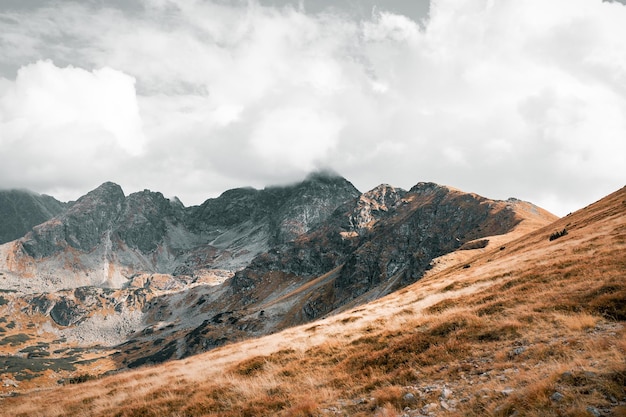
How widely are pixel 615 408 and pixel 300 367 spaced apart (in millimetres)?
12853

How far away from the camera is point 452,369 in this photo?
42.8 ft

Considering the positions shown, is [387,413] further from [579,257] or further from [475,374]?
[579,257]

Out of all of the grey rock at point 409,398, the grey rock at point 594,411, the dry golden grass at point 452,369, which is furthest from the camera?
the grey rock at point 409,398

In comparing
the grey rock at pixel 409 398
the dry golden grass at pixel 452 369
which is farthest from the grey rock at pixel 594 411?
the grey rock at pixel 409 398

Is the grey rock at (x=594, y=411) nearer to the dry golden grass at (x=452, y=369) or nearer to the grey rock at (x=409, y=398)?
the dry golden grass at (x=452, y=369)

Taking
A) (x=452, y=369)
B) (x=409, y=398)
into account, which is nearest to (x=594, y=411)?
(x=409, y=398)

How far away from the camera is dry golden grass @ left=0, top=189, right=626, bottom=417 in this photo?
9.98 meters

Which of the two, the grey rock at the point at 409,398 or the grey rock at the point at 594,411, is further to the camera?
the grey rock at the point at 409,398

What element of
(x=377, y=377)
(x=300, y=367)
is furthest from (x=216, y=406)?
(x=377, y=377)

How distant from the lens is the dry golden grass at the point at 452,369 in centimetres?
998

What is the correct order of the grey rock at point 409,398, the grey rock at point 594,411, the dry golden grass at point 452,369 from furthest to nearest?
the grey rock at point 409,398 → the dry golden grass at point 452,369 → the grey rock at point 594,411

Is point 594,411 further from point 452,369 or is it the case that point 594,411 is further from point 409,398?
point 452,369

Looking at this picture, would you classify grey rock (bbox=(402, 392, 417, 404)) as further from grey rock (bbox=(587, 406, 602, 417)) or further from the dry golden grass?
grey rock (bbox=(587, 406, 602, 417))

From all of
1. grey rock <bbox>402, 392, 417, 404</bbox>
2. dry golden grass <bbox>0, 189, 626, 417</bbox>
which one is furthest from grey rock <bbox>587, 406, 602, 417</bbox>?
grey rock <bbox>402, 392, 417, 404</bbox>
